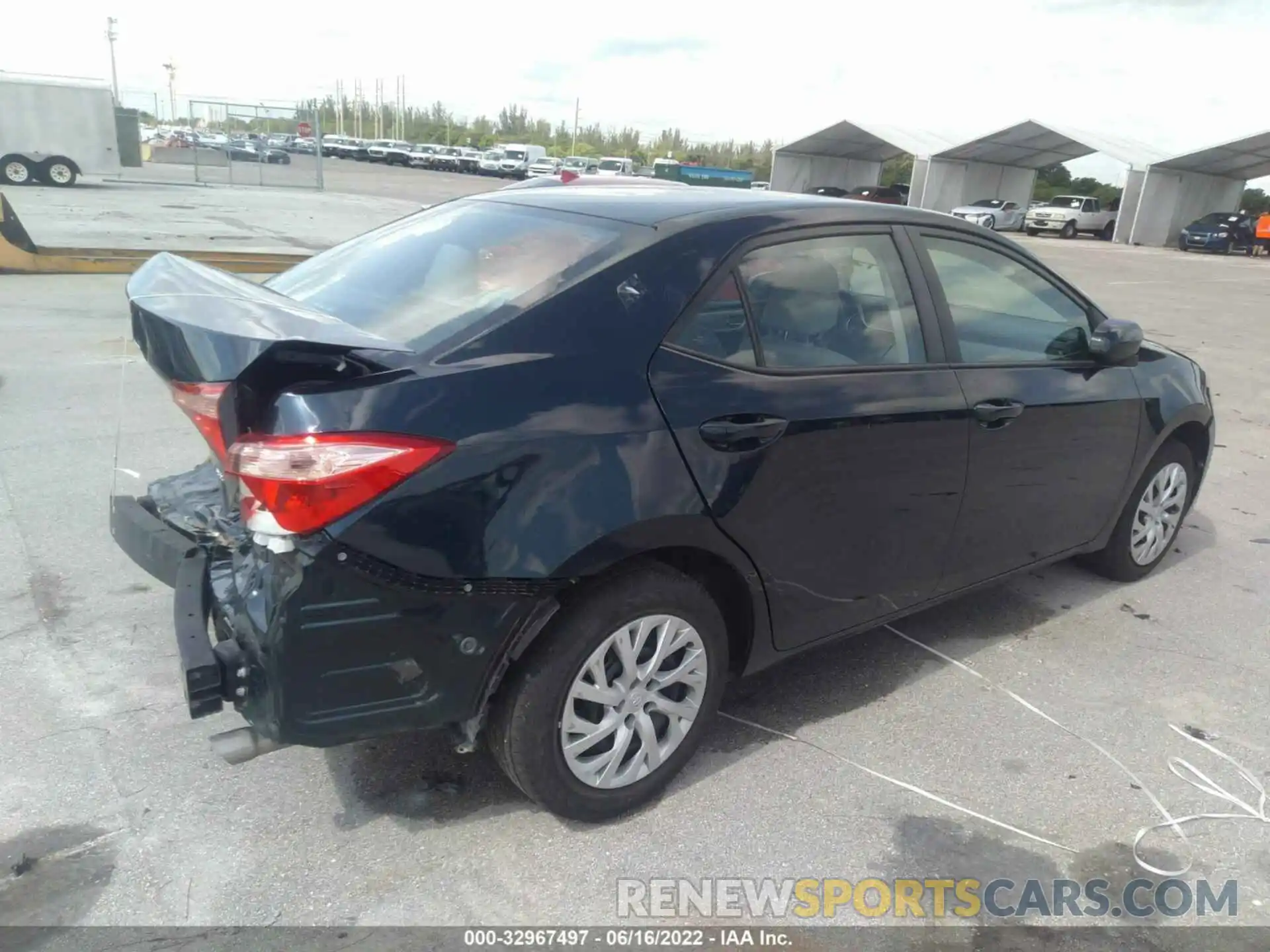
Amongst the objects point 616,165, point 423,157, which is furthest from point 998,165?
point 423,157

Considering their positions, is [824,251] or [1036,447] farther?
[1036,447]

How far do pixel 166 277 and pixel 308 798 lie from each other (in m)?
1.53

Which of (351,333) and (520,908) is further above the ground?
(351,333)

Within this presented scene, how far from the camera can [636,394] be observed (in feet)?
8.47

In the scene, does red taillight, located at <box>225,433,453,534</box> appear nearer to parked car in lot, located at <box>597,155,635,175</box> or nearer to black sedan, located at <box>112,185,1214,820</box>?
black sedan, located at <box>112,185,1214,820</box>

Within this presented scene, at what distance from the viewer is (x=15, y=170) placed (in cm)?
2631

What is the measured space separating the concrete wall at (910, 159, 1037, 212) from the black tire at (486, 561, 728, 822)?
41.9 metres

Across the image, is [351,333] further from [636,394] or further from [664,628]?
[664,628]

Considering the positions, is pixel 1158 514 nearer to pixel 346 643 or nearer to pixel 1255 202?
pixel 346 643

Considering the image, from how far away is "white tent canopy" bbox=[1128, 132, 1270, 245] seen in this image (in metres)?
38.1

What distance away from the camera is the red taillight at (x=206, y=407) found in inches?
89.7

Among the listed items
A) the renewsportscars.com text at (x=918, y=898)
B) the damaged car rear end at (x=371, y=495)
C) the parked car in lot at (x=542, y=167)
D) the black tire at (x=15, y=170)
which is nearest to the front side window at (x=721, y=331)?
the damaged car rear end at (x=371, y=495)

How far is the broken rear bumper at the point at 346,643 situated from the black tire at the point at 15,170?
2965cm

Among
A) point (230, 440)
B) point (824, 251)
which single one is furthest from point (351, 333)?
point (824, 251)
